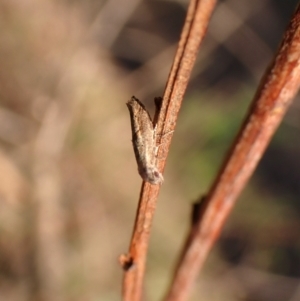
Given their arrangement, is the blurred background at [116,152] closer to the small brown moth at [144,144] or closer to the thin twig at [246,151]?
the thin twig at [246,151]

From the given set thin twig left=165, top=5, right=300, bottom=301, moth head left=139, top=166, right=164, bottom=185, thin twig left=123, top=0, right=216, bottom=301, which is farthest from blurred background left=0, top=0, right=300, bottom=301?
moth head left=139, top=166, right=164, bottom=185

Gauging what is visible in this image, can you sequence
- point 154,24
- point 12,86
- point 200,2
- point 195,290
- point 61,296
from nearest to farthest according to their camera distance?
point 200,2 < point 61,296 < point 195,290 < point 12,86 < point 154,24

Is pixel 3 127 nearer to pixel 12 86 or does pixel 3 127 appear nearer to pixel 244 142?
pixel 12 86

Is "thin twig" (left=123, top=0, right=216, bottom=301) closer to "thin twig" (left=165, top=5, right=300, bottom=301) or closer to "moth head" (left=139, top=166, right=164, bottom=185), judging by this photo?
"moth head" (left=139, top=166, right=164, bottom=185)

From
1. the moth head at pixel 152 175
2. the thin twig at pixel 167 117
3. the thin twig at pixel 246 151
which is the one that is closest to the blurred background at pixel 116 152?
the thin twig at pixel 246 151

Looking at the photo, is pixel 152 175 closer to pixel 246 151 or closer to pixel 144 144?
pixel 144 144

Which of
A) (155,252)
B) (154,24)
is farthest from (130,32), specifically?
(155,252)
